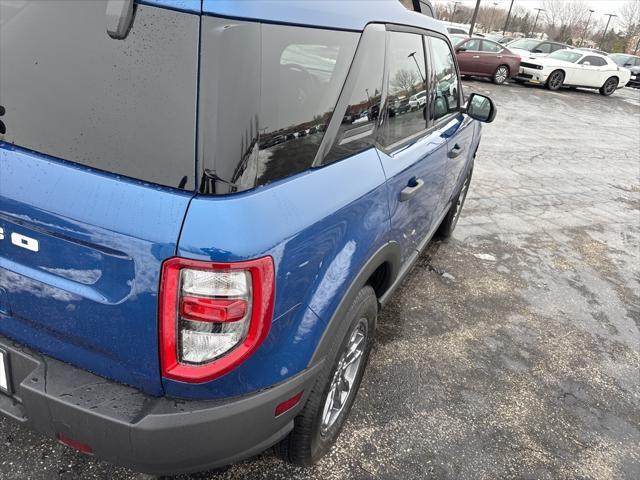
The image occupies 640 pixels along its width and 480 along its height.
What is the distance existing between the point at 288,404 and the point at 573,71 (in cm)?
1997

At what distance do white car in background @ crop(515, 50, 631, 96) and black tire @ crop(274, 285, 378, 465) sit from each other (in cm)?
1815

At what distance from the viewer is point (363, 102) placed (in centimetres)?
202

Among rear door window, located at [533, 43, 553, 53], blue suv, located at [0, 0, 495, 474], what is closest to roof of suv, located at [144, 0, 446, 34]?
blue suv, located at [0, 0, 495, 474]

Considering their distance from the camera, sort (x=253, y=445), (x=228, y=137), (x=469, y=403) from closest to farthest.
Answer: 1. (x=228, y=137)
2. (x=253, y=445)
3. (x=469, y=403)

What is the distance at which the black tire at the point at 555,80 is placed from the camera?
17781 mm

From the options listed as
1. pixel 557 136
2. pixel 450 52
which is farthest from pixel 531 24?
pixel 450 52

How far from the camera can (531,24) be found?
68.8m

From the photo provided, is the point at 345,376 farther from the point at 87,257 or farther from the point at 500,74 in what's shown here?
the point at 500,74

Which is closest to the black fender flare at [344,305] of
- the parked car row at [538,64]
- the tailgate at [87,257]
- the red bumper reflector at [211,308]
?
the red bumper reflector at [211,308]

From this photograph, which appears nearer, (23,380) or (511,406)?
(23,380)

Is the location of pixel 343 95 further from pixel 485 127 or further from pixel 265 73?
pixel 485 127

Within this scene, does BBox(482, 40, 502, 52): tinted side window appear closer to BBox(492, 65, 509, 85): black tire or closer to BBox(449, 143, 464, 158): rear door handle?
BBox(492, 65, 509, 85): black tire

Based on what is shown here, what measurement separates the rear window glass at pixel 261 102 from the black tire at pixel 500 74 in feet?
55.7

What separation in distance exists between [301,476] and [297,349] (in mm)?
848
